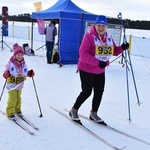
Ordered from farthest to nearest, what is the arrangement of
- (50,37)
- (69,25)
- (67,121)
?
(50,37), (69,25), (67,121)

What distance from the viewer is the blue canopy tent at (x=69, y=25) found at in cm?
1039

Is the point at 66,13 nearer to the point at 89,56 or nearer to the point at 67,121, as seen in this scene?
the point at 67,121

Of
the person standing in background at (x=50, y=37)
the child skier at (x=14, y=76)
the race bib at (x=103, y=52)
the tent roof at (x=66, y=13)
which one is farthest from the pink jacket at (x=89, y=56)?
the person standing in background at (x=50, y=37)

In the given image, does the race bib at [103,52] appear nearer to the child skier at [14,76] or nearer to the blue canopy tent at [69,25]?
the child skier at [14,76]

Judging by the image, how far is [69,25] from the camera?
10578 millimetres

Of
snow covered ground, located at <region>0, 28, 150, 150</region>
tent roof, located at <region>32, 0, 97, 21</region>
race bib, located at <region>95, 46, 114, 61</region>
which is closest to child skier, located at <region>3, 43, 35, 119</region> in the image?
snow covered ground, located at <region>0, 28, 150, 150</region>

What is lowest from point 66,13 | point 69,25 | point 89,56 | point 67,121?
point 67,121

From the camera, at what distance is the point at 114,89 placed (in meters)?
6.98

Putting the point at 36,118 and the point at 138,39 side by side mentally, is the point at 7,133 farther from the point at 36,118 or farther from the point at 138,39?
the point at 138,39

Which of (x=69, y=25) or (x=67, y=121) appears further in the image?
(x=69, y=25)

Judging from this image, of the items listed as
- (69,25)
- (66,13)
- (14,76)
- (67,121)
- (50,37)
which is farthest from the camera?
(50,37)

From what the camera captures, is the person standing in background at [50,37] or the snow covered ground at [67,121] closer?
the snow covered ground at [67,121]

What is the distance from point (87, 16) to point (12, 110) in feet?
23.3

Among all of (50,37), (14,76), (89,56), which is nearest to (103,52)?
(89,56)
